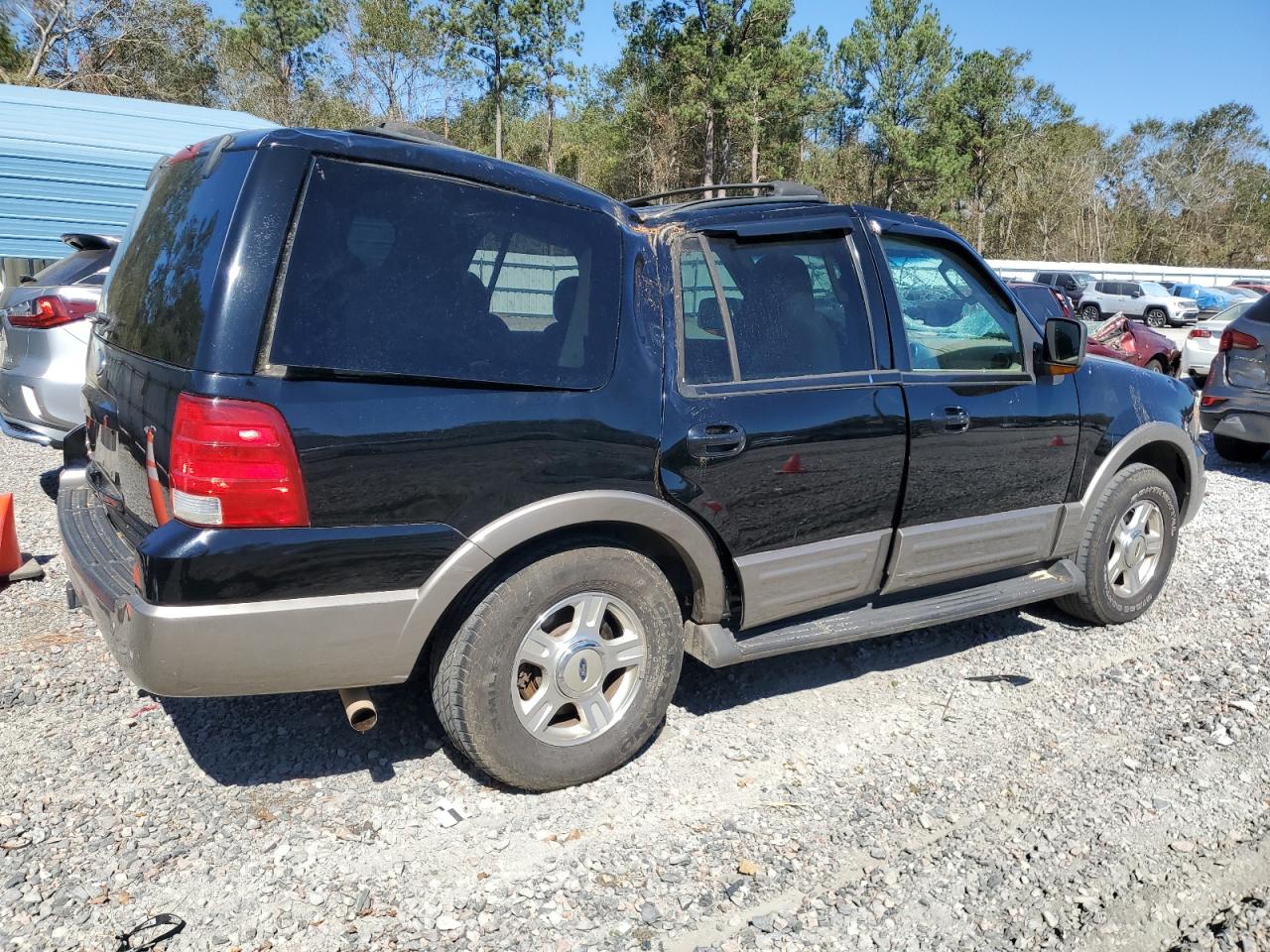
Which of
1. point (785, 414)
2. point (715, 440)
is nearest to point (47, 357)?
point (715, 440)

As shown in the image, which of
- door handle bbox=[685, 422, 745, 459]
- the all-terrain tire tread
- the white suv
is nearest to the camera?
door handle bbox=[685, 422, 745, 459]

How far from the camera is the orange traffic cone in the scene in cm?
474

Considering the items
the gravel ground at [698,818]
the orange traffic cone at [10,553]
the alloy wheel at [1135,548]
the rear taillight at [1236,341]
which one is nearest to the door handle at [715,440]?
the gravel ground at [698,818]

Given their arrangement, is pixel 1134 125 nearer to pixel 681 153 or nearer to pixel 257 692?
pixel 681 153

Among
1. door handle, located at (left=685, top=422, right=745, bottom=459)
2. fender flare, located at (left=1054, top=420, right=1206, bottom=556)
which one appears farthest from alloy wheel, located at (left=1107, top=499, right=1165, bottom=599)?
door handle, located at (left=685, top=422, right=745, bottom=459)

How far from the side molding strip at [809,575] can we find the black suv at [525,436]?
1 centimetres

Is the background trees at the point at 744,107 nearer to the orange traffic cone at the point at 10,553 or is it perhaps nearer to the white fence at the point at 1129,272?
the white fence at the point at 1129,272

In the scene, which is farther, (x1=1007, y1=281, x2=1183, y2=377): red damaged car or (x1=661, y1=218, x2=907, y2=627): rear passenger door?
(x1=1007, y1=281, x2=1183, y2=377): red damaged car

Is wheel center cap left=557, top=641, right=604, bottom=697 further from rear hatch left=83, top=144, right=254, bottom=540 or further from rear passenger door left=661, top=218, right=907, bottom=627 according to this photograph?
rear hatch left=83, top=144, right=254, bottom=540

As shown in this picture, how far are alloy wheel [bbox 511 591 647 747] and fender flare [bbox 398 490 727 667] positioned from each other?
0.89 ft

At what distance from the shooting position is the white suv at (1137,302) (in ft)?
112

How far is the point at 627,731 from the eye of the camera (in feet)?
10.7

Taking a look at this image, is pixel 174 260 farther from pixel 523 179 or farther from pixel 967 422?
pixel 967 422

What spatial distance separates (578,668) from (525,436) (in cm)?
79
